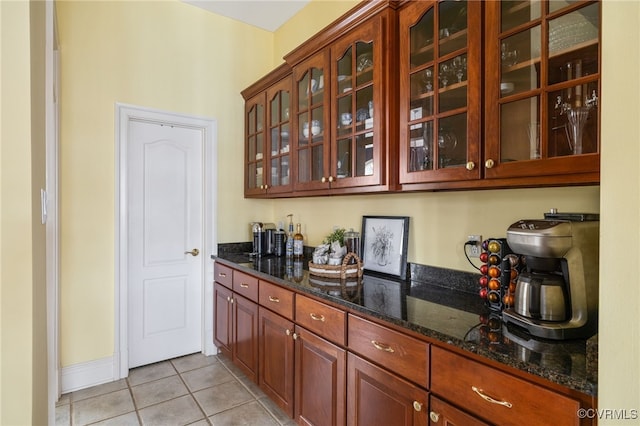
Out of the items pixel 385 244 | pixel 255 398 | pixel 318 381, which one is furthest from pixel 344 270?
pixel 255 398

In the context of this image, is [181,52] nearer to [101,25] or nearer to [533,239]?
[101,25]

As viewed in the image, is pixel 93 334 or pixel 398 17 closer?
pixel 398 17

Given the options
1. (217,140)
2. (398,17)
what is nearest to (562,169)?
(398,17)

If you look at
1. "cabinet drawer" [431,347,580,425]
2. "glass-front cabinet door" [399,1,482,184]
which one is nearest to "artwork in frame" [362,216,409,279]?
"glass-front cabinet door" [399,1,482,184]

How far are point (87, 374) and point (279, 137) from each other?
2308mm

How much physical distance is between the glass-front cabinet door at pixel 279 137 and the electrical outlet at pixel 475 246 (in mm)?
1313

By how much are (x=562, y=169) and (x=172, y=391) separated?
2746 millimetres

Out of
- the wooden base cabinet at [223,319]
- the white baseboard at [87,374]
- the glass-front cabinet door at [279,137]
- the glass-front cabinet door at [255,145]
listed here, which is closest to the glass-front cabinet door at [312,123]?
the glass-front cabinet door at [279,137]

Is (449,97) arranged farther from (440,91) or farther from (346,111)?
(346,111)

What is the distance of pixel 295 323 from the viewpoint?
6.48 ft

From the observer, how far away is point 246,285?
2.52 m

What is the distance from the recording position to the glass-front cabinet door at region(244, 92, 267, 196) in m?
2.99

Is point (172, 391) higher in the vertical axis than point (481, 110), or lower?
lower

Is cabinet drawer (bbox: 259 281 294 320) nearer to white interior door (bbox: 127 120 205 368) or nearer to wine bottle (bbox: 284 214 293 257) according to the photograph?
wine bottle (bbox: 284 214 293 257)
